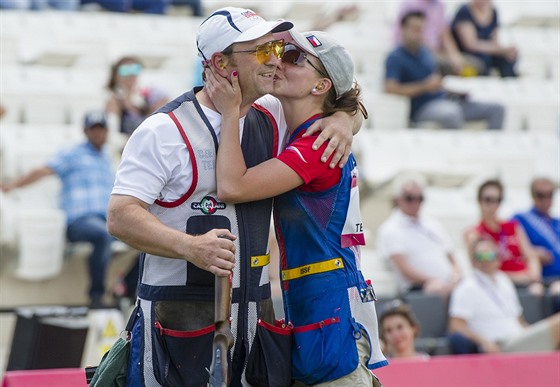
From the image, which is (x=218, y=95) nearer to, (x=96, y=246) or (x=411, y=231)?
(x=96, y=246)

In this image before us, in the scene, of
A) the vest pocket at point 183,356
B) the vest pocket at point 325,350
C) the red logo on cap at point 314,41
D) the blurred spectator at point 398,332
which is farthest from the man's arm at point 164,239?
the blurred spectator at point 398,332

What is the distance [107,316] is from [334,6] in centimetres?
655

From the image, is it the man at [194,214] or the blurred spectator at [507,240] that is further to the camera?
the blurred spectator at [507,240]

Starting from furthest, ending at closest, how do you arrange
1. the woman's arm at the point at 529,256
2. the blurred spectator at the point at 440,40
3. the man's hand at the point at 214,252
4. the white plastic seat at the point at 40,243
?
the blurred spectator at the point at 440,40
the woman's arm at the point at 529,256
the white plastic seat at the point at 40,243
the man's hand at the point at 214,252

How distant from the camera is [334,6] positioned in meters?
12.5

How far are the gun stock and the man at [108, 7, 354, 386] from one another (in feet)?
0.22

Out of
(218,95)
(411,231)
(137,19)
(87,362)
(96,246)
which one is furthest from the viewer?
(137,19)

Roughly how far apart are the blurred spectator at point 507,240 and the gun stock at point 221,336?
532 centimetres

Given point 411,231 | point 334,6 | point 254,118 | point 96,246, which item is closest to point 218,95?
point 254,118

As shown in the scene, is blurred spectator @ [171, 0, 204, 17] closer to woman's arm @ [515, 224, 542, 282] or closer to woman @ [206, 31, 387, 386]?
woman's arm @ [515, 224, 542, 282]

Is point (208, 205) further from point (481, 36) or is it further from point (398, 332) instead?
point (481, 36)

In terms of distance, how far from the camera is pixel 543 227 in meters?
9.13

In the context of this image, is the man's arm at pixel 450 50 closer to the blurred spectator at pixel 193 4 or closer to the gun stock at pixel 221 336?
the blurred spectator at pixel 193 4

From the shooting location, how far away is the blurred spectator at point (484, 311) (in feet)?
25.4
